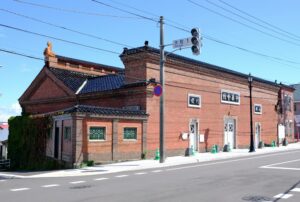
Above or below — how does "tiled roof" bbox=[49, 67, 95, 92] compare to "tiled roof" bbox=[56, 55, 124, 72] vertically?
below

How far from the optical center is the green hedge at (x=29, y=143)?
2720cm

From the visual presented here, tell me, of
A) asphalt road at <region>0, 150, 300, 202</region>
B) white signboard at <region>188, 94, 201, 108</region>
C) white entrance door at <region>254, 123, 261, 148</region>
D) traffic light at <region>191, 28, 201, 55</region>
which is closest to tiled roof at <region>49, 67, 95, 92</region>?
white signboard at <region>188, 94, 201, 108</region>

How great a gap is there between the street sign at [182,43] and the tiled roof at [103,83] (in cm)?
970

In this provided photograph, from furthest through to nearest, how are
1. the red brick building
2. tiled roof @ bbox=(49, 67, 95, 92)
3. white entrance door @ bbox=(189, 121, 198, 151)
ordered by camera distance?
tiled roof @ bbox=(49, 67, 95, 92) < white entrance door @ bbox=(189, 121, 198, 151) < the red brick building

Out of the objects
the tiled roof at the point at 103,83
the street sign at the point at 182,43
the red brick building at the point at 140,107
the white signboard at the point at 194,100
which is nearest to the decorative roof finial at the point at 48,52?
the red brick building at the point at 140,107

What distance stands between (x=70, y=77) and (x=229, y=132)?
16123mm

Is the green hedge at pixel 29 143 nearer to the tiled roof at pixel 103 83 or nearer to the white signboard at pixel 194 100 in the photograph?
the tiled roof at pixel 103 83

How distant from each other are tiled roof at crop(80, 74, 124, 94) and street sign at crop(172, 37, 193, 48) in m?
9.70

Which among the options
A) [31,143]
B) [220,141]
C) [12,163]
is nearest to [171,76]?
[220,141]

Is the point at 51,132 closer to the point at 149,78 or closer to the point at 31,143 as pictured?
the point at 31,143

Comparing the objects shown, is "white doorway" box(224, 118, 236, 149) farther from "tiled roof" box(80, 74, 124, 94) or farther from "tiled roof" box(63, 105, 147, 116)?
"tiled roof" box(63, 105, 147, 116)

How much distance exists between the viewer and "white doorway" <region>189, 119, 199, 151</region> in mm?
32594

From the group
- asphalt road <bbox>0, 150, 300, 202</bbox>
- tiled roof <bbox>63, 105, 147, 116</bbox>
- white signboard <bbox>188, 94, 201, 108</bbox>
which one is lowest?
asphalt road <bbox>0, 150, 300, 202</bbox>

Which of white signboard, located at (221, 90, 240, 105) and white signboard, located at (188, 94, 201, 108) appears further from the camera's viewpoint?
white signboard, located at (221, 90, 240, 105)
